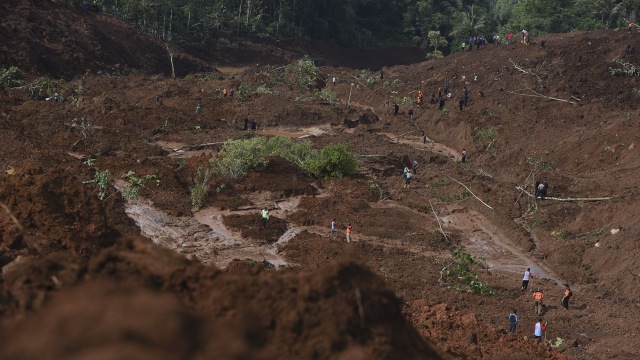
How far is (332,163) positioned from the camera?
2759cm

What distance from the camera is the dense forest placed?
61219 mm

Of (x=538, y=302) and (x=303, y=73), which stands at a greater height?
(x=538, y=302)

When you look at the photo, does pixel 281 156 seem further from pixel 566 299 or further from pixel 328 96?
pixel 328 96

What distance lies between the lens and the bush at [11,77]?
39.2 meters

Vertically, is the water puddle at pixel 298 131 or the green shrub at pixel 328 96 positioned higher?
the green shrub at pixel 328 96

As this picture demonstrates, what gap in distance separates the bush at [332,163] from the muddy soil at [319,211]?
0.48 m

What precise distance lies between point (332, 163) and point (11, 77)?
22523 millimetres

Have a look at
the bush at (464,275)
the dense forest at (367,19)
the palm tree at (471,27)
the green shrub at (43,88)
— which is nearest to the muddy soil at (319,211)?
the bush at (464,275)

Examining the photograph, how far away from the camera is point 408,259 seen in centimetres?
2031

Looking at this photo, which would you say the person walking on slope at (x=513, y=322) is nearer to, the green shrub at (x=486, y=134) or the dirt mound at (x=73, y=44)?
the green shrub at (x=486, y=134)

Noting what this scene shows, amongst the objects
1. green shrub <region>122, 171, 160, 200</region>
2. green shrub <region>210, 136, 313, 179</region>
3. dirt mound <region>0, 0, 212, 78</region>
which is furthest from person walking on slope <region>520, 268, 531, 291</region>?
dirt mound <region>0, 0, 212, 78</region>

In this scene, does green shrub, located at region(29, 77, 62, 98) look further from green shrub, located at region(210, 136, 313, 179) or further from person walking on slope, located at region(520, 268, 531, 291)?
person walking on slope, located at region(520, 268, 531, 291)

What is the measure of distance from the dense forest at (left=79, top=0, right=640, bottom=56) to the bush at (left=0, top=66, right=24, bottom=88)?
15643mm

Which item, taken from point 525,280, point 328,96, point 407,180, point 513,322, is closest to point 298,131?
point 328,96
